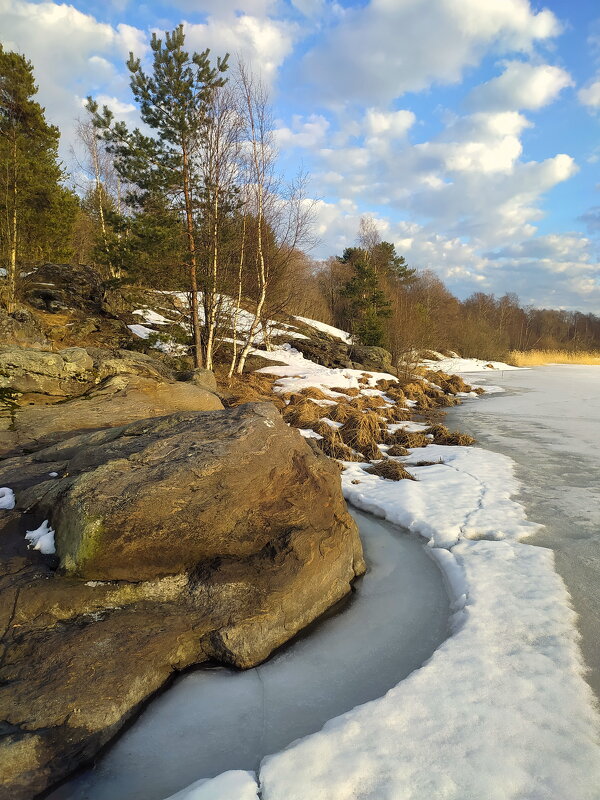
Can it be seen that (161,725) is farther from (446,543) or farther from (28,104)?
(28,104)

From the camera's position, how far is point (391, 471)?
7090 mm

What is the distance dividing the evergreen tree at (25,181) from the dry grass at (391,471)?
11278mm

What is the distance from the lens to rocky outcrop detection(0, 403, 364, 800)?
95.5 inches

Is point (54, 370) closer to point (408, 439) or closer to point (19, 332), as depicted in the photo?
point (19, 332)

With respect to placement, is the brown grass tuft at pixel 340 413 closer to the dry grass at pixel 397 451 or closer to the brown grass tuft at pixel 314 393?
the brown grass tuft at pixel 314 393

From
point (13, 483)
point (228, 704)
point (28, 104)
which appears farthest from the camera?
point (28, 104)

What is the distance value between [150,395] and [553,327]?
72.0 meters

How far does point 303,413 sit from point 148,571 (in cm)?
790

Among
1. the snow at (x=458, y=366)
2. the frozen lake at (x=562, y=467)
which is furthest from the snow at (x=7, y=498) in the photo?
the snow at (x=458, y=366)

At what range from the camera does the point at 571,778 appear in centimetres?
205

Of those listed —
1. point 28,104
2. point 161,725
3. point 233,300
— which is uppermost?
point 28,104

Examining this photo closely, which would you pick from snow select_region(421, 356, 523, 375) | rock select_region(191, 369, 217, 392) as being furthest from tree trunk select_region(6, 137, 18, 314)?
snow select_region(421, 356, 523, 375)

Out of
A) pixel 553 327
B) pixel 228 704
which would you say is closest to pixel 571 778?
pixel 228 704

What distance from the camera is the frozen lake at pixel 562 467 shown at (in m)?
3.75
